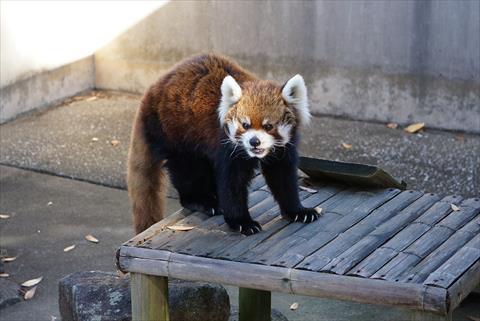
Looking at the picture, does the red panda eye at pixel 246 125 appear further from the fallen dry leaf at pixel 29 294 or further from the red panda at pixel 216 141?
the fallen dry leaf at pixel 29 294

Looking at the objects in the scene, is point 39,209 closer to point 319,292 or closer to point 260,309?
point 260,309

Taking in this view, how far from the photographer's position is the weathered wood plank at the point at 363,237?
3525mm

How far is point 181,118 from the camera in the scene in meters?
4.16

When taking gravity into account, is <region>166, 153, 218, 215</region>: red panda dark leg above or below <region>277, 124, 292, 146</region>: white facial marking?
below

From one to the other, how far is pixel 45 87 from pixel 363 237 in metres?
4.45

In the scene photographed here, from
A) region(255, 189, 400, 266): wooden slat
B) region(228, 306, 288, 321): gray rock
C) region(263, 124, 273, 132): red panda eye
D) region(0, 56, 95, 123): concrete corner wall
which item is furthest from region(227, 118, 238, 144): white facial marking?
region(0, 56, 95, 123): concrete corner wall

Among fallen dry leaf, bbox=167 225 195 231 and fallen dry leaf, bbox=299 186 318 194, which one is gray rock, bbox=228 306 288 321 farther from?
fallen dry leaf, bbox=167 225 195 231

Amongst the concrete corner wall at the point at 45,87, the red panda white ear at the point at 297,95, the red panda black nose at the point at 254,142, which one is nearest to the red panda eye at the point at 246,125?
the red panda black nose at the point at 254,142

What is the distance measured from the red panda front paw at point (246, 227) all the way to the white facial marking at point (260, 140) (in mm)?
305

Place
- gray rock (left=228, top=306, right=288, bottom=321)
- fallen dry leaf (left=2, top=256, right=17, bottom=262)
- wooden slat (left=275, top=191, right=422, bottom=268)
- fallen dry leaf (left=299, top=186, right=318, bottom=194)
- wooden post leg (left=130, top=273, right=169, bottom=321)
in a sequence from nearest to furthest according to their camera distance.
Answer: wooden slat (left=275, top=191, right=422, bottom=268) < wooden post leg (left=130, top=273, right=169, bottom=321) < fallen dry leaf (left=299, top=186, right=318, bottom=194) < gray rock (left=228, top=306, right=288, bottom=321) < fallen dry leaf (left=2, top=256, right=17, bottom=262)

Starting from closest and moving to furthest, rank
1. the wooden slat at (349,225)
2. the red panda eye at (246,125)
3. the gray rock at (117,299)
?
the wooden slat at (349,225)
the red panda eye at (246,125)
the gray rock at (117,299)

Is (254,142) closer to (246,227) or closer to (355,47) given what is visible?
(246,227)

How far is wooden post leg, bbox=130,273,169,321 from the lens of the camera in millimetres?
3732

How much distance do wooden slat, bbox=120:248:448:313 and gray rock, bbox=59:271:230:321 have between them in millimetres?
490
